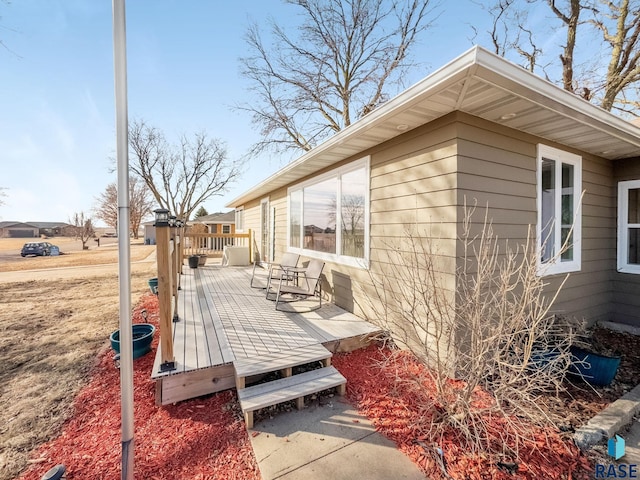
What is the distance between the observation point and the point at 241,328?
11.5 feet

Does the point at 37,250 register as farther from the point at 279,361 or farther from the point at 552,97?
the point at 552,97

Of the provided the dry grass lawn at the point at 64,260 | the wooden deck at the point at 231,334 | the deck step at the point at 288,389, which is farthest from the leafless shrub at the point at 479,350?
the dry grass lawn at the point at 64,260

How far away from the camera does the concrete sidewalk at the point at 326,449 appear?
1788 mm

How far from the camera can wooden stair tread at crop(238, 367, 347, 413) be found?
2.24m

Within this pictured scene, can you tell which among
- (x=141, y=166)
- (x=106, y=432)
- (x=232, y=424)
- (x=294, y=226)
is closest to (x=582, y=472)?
(x=232, y=424)

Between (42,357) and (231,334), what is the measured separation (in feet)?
7.93

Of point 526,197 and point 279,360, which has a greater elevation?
point 526,197

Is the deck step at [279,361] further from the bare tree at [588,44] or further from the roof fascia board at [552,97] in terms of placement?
the bare tree at [588,44]

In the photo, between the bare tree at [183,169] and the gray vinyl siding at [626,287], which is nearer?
the gray vinyl siding at [626,287]

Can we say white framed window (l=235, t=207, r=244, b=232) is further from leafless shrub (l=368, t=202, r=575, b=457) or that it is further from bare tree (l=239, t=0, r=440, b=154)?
leafless shrub (l=368, t=202, r=575, b=457)

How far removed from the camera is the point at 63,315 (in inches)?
208

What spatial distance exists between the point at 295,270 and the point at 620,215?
533 cm

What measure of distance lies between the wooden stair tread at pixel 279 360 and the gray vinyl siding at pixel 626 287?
4953mm

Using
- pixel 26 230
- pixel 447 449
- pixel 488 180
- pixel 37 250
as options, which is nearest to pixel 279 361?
pixel 447 449
